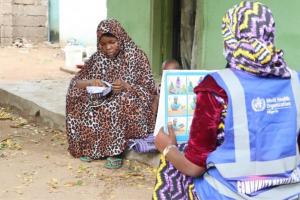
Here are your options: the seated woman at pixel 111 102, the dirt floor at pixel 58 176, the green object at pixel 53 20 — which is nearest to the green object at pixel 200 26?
the seated woman at pixel 111 102

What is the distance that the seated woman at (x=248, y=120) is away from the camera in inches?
72.4

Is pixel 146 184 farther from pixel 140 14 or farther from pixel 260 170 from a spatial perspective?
pixel 140 14

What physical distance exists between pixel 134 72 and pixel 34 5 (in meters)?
11.5

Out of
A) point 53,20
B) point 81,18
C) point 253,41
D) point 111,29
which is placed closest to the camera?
point 253,41

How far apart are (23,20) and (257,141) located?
1476cm

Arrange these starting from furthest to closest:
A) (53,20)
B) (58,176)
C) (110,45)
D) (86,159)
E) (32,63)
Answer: (53,20) < (32,63) < (86,159) < (110,45) < (58,176)

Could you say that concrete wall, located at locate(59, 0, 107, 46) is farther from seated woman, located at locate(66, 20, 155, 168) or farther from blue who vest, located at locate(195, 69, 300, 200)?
blue who vest, located at locate(195, 69, 300, 200)

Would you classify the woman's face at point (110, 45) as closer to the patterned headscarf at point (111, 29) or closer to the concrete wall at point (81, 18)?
the patterned headscarf at point (111, 29)

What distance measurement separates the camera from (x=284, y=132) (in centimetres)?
191

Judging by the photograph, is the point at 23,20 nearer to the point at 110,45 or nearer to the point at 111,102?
the point at 110,45

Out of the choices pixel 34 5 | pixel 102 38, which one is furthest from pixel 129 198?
pixel 34 5

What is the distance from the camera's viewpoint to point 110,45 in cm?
491

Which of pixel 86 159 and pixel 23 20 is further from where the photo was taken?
pixel 23 20

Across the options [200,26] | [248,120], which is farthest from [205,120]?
[200,26]
